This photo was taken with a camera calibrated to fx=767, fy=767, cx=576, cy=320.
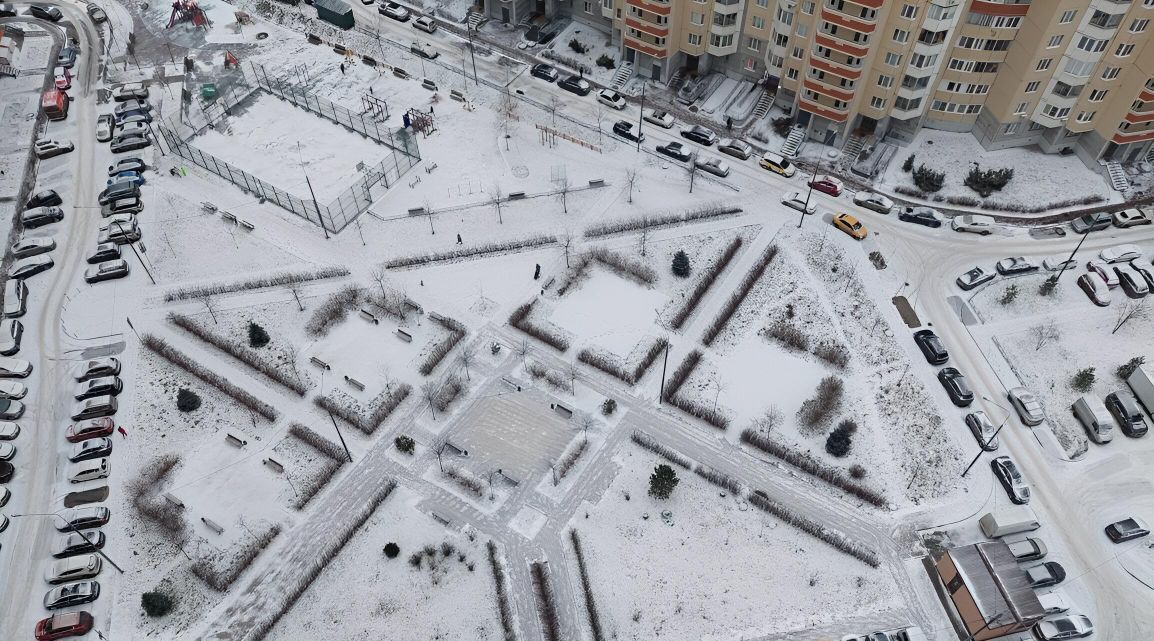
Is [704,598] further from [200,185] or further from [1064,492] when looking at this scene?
[200,185]

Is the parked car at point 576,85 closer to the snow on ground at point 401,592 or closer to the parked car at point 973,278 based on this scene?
the parked car at point 973,278

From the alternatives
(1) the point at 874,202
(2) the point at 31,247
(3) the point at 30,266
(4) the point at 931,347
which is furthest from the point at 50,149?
(4) the point at 931,347

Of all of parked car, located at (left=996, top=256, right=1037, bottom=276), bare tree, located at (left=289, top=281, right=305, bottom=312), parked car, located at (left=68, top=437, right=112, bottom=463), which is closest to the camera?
parked car, located at (left=68, top=437, right=112, bottom=463)

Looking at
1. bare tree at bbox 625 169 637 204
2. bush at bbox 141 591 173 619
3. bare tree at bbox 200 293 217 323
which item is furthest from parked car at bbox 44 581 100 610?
bare tree at bbox 625 169 637 204

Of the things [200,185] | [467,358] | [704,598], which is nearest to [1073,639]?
[704,598]

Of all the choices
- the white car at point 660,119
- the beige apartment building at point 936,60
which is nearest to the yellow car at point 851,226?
the beige apartment building at point 936,60

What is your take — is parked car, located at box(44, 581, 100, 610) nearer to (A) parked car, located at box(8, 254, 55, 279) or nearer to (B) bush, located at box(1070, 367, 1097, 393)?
(A) parked car, located at box(8, 254, 55, 279)
